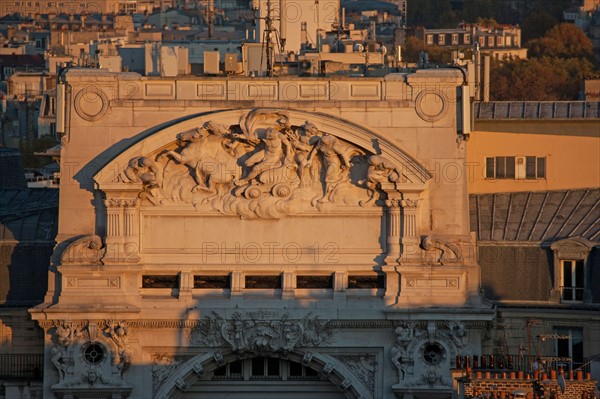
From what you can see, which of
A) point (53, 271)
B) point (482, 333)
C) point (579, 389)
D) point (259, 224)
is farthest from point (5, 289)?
point (579, 389)

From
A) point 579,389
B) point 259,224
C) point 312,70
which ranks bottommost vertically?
point 579,389

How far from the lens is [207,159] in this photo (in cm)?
7494

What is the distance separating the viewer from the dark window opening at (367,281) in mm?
75250

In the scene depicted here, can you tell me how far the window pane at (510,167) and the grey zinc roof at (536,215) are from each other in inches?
22.7

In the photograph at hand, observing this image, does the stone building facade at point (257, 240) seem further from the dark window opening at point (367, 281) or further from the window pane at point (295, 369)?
the window pane at point (295, 369)

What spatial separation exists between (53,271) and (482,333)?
1043 cm

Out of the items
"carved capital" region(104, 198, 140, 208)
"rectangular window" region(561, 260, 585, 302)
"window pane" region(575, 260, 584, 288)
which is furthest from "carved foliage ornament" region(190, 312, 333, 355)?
"window pane" region(575, 260, 584, 288)

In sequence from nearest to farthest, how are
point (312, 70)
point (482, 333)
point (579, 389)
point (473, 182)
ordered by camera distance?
point (579, 389) < point (482, 333) < point (473, 182) < point (312, 70)

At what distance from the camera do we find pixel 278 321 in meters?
75.1

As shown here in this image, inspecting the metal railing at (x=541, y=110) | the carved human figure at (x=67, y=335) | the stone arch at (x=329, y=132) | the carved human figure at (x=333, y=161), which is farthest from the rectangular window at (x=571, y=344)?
the carved human figure at (x=67, y=335)

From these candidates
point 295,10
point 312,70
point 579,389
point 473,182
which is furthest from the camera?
point 295,10

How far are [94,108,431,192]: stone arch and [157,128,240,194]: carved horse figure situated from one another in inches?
12.4

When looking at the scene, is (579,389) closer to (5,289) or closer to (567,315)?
(567,315)

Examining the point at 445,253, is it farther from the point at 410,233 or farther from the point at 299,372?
the point at 299,372
